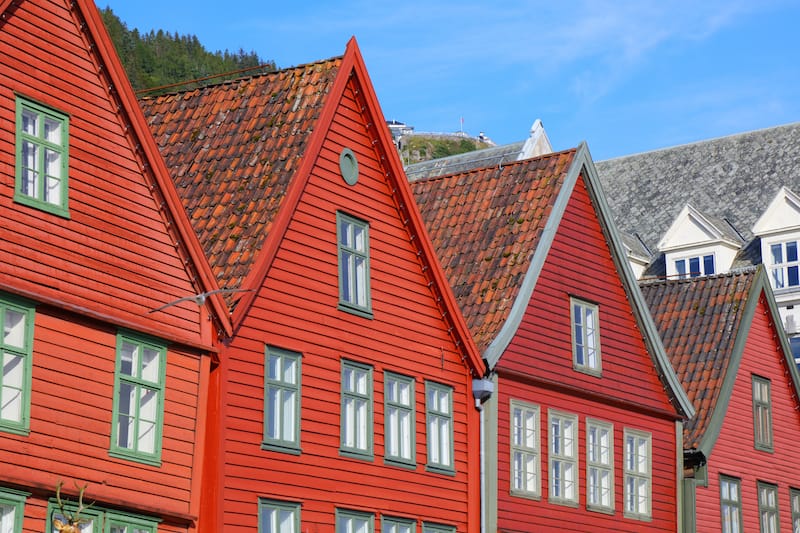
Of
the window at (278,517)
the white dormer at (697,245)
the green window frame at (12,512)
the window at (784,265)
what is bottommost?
the green window frame at (12,512)

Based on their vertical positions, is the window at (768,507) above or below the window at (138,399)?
above

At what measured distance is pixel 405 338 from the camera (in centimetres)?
2911

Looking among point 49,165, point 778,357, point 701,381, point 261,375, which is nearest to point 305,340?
point 261,375

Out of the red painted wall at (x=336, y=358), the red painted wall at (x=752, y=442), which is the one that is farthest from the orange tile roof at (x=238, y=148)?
the red painted wall at (x=752, y=442)

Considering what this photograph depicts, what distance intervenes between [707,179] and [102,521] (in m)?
45.8

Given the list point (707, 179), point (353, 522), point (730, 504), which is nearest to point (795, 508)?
point (730, 504)

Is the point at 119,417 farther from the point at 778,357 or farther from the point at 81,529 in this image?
the point at 778,357

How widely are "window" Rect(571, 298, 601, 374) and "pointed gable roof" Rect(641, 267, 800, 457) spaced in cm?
456

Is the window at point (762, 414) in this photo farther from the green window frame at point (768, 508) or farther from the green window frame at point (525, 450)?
the green window frame at point (525, 450)

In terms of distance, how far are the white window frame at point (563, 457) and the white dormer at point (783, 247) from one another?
25.9 meters

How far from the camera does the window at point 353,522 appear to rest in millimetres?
26750

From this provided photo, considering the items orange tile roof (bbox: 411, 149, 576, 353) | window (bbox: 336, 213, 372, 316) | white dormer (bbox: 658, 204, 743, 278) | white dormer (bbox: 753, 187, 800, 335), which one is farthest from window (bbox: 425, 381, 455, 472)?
white dormer (bbox: 658, 204, 743, 278)

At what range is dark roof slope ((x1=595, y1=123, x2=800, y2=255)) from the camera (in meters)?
61.9

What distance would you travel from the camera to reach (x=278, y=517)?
25.5 meters
